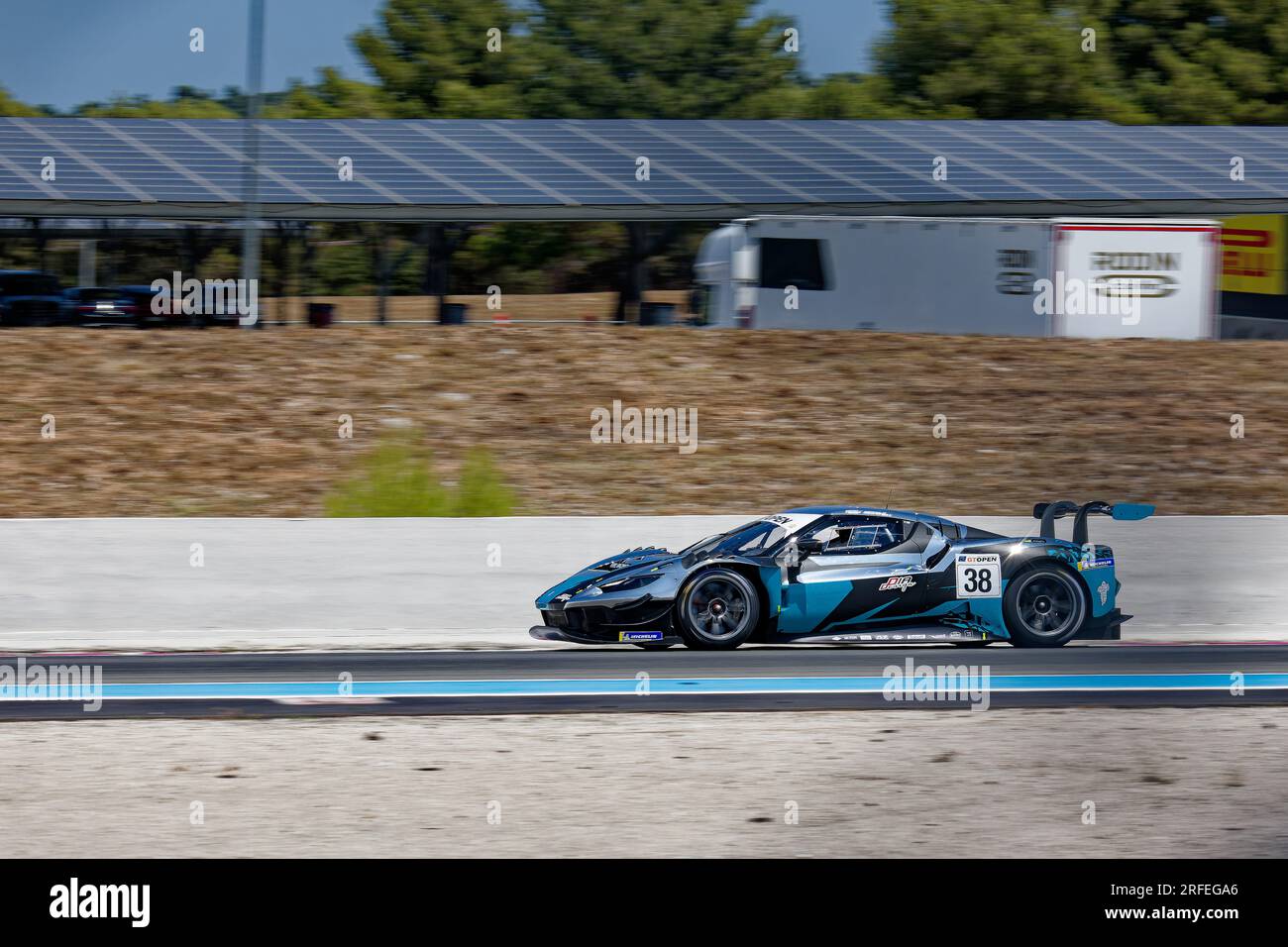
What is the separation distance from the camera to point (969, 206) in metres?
30.0

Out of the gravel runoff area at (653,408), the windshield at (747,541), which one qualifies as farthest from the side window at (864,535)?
the gravel runoff area at (653,408)

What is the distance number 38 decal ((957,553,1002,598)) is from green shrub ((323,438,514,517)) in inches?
234

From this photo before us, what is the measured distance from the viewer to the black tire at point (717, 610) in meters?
12.2

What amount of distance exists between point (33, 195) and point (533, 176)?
9.00 m

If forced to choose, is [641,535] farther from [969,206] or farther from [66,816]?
[969,206]

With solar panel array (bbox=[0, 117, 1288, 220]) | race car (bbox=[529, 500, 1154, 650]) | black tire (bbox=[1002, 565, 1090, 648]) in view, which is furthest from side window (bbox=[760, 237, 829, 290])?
black tire (bbox=[1002, 565, 1090, 648])

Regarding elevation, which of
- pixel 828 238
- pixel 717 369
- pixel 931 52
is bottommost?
pixel 717 369

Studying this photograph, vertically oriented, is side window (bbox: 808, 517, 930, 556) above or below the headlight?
above

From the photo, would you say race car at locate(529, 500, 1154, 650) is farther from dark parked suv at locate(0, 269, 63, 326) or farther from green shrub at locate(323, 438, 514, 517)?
dark parked suv at locate(0, 269, 63, 326)

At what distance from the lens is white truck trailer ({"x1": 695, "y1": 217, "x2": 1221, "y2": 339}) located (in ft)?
82.5

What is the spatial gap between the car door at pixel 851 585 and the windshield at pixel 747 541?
11.6 inches

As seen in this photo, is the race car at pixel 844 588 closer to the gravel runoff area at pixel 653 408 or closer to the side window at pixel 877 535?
the side window at pixel 877 535

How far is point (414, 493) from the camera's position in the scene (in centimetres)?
1664
